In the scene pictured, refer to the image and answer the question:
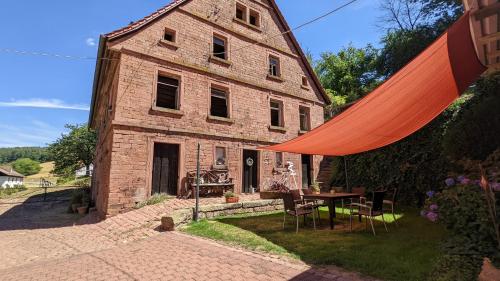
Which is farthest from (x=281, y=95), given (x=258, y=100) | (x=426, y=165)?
(x=426, y=165)

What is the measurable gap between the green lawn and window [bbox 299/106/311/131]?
7531 millimetres

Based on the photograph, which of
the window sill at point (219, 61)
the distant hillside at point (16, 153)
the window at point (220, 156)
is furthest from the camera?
the distant hillside at point (16, 153)

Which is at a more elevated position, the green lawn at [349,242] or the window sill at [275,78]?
the window sill at [275,78]

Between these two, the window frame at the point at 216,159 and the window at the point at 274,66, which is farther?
the window at the point at 274,66

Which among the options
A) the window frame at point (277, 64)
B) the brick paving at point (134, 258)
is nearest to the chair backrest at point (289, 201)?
the brick paving at point (134, 258)

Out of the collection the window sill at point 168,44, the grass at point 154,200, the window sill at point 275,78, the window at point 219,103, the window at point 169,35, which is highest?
the window at point 169,35

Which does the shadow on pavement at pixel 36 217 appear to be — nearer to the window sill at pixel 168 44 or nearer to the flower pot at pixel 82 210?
the flower pot at pixel 82 210

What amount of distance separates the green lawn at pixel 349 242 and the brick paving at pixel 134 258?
38 cm

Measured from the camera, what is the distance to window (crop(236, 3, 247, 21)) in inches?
510

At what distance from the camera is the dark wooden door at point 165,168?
30.5 ft

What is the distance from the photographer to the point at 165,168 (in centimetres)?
948

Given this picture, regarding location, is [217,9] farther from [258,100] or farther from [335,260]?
[335,260]

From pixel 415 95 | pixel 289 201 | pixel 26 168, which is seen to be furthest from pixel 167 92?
pixel 26 168

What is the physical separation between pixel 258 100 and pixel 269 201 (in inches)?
191
